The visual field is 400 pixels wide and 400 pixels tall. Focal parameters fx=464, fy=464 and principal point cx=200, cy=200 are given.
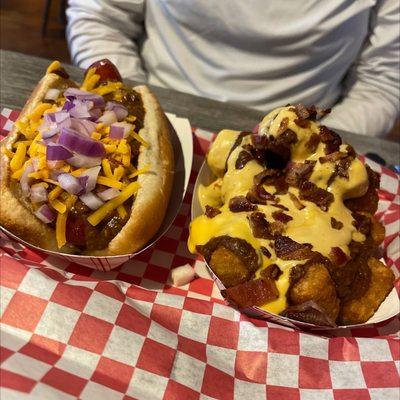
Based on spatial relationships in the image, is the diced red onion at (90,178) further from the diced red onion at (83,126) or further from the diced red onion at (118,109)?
the diced red onion at (118,109)

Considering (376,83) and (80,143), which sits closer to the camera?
(80,143)

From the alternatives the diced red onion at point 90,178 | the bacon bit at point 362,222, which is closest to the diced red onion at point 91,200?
the diced red onion at point 90,178

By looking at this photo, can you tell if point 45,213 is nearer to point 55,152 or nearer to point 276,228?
point 55,152

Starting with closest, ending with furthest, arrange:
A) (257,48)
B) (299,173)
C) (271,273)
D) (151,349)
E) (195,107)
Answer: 1. (151,349)
2. (271,273)
3. (299,173)
4. (195,107)
5. (257,48)

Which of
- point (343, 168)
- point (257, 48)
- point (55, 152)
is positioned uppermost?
point (343, 168)

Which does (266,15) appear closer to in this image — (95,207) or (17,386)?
(95,207)

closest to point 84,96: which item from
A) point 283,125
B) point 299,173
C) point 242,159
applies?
point 242,159

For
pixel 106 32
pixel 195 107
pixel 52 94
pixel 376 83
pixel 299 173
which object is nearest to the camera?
pixel 299 173

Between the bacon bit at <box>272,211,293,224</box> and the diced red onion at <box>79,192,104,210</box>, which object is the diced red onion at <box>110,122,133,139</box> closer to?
the diced red onion at <box>79,192,104,210</box>
